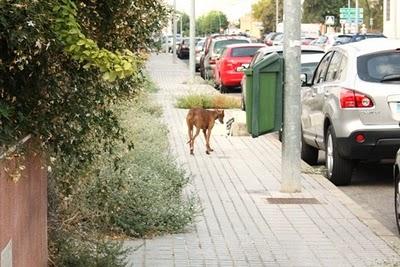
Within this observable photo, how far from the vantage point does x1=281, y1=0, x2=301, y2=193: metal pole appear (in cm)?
966

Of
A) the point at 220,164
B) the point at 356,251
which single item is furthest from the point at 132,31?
the point at 220,164

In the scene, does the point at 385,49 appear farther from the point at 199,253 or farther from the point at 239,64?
the point at 239,64

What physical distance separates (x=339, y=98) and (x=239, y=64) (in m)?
18.5

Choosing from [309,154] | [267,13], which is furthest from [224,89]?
[267,13]

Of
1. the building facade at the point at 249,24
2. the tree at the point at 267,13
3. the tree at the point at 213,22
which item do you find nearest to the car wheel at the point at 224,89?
the tree at the point at 267,13

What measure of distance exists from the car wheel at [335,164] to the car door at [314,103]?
1.72 ft

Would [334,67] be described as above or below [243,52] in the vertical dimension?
above

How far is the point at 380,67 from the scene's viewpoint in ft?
34.2

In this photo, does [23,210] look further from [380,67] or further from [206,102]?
[206,102]

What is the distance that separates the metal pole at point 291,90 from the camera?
966 cm

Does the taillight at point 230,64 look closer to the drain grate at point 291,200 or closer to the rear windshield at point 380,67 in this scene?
the rear windshield at point 380,67

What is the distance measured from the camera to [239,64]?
2875 centimetres

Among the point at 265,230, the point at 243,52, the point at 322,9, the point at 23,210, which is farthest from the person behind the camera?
the point at 322,9

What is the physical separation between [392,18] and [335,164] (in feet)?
148
